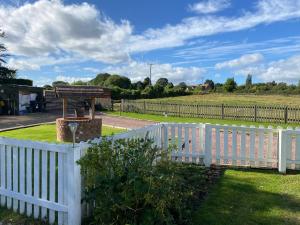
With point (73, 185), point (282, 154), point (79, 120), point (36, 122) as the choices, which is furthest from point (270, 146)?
point (36, 122)

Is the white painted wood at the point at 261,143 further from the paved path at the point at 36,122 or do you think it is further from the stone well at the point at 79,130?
the paved path at the point at 36,122

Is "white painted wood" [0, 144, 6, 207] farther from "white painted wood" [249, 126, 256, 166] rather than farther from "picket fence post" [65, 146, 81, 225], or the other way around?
"white painted wood" [249, 126, 256, 166]

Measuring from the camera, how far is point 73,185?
4.10 meters

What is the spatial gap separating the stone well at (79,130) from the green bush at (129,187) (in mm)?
8635

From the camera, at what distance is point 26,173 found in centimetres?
468

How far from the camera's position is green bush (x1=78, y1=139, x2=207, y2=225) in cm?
369

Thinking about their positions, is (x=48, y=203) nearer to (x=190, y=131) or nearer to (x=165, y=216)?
(x=165, y=216)

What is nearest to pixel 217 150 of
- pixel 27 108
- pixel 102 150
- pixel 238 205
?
pixel 238 205

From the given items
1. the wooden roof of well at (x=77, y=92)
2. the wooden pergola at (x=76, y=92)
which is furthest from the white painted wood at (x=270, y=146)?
the wooden roof of well at (x=77, y=92)

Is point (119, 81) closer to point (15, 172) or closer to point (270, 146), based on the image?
point (270, 146)

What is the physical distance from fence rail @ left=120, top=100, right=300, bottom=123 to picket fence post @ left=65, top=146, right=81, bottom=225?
2032cm

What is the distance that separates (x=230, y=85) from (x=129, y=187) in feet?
231

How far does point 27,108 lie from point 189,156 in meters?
22.7

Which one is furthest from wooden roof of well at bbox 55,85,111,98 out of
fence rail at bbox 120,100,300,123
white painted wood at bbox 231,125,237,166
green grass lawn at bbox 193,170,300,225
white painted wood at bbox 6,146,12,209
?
fence rail at bbox 120,100,300,123
